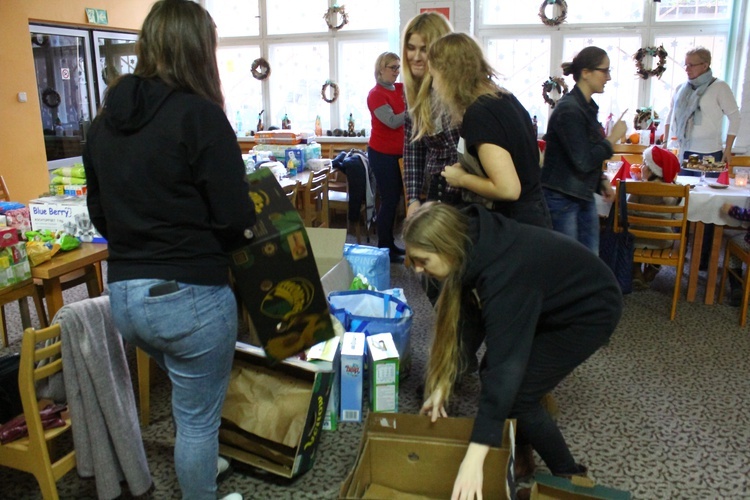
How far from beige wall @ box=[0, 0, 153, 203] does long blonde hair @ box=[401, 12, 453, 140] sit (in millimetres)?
3555

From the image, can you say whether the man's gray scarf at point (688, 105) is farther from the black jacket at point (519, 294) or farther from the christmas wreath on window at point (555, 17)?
the black jacket at point (519, 294)

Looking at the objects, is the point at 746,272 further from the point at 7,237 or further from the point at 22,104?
the point at 22,104

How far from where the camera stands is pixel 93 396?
1.69 m

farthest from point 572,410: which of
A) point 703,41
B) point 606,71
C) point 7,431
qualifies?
point 703,41

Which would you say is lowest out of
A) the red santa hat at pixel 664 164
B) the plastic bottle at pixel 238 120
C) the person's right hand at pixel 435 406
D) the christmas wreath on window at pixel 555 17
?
the person's right hand at pixel 435 406

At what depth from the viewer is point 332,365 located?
88.1 inches

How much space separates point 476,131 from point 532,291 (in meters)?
0.60

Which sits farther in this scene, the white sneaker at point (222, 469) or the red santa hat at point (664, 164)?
the red santa hat at point (664, 164)

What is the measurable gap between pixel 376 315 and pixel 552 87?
13.3 feet

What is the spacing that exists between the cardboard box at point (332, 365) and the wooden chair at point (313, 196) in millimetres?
1843

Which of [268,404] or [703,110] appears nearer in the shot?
[268,404]

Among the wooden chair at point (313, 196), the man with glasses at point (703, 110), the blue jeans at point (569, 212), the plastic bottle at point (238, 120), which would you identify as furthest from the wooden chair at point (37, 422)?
the plastic bottle at point (238, 120)

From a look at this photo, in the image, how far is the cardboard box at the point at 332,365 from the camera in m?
2.27

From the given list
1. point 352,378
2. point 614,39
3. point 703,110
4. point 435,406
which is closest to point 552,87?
point 614,39
